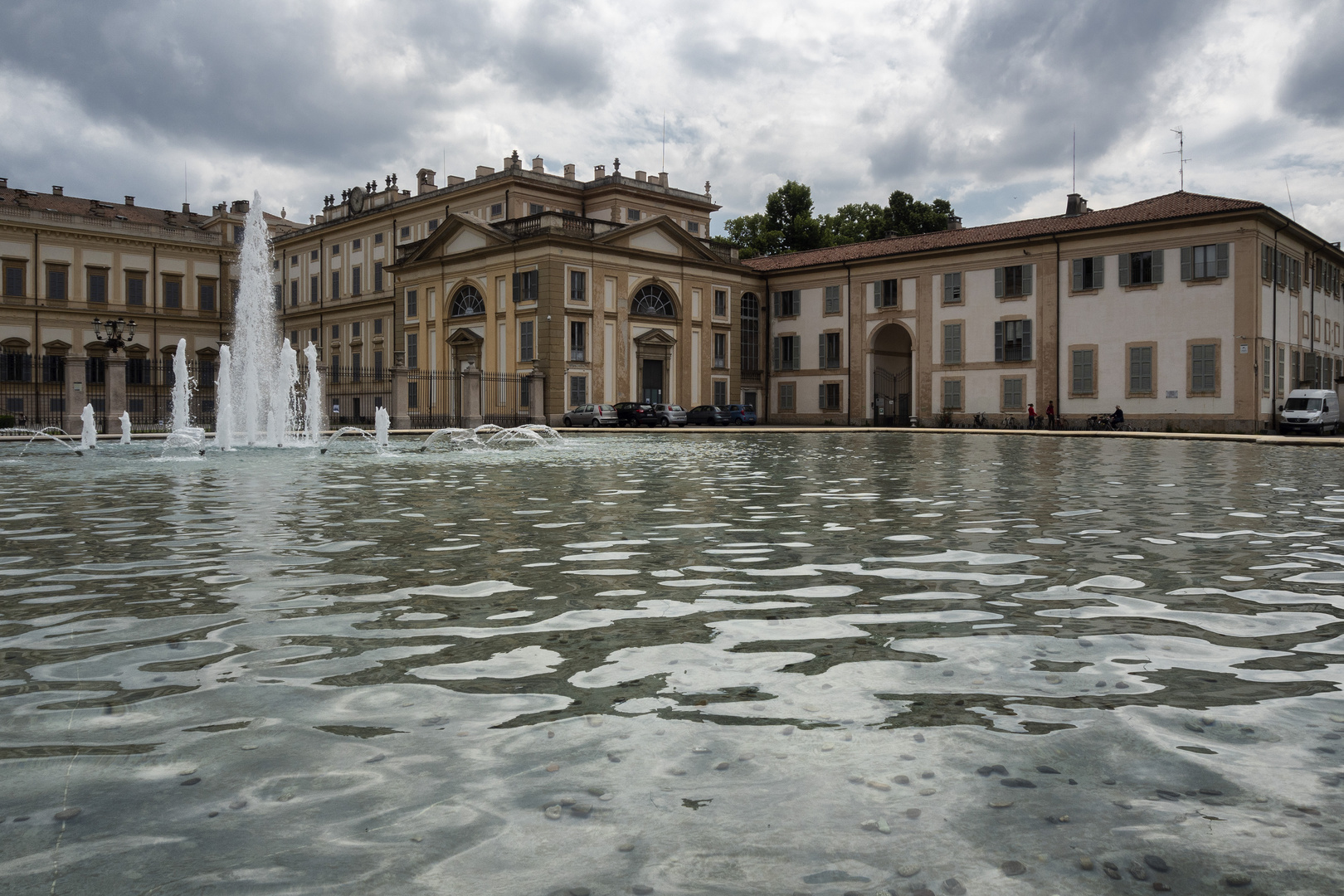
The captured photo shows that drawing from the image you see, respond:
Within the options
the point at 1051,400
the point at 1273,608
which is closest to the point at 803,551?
the point at 1273,608

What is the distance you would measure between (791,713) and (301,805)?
1617 millimetres

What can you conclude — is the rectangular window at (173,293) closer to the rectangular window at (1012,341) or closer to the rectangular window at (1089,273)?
the rectangular window at (1012,341)

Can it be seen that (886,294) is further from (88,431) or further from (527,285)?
(88,431)

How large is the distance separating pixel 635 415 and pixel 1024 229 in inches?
Result: 776

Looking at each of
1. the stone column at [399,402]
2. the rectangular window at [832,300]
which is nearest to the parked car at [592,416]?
the stone column at [399,402]

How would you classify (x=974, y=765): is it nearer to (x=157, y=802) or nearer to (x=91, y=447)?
(x=157, y=802)

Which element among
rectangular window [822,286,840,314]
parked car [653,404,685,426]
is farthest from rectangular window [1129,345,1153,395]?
parked car [653,404,685,426]

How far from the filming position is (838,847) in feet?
8.10

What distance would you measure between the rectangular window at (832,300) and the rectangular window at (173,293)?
143 feet

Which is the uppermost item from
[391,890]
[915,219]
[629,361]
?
[915,219]

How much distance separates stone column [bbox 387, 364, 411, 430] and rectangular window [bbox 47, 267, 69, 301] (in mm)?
32121

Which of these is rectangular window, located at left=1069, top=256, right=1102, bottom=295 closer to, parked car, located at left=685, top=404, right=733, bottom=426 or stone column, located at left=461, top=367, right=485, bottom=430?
parked car, located at left=685, top=404, right=733, bottom=426

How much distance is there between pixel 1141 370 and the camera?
1618 inches

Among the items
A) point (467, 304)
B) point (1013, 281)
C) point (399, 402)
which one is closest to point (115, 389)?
point (399, 402)
